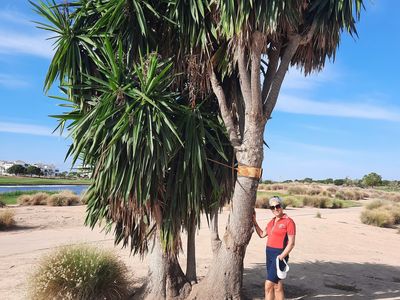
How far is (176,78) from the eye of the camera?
7.34 meters

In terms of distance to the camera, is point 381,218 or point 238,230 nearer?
point 238,230

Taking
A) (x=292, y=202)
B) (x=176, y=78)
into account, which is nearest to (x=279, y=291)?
(x=176, y=78)

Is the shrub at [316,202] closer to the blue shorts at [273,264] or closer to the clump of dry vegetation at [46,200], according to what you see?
the clump of dry vegetation at [46,200]

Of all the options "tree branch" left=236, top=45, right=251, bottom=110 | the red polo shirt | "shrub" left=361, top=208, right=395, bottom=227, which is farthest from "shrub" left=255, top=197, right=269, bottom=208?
"tree branch" left=236, top=45, right=251, bottom=110

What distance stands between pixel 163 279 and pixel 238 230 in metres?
1.58

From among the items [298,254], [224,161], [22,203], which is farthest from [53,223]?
[224,161]

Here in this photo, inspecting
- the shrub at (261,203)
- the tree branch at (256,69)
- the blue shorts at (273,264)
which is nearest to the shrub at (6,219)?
the blue shorts at (273,264)

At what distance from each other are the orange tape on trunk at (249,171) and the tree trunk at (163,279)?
176cm

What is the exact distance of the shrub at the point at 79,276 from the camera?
22.0ft

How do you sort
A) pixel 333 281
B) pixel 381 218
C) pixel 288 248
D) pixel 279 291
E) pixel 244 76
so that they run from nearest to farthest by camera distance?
pixel 288 248 → pixel 279 291 → pixel 244 76 → pixel 333 281 → pixel 381 218

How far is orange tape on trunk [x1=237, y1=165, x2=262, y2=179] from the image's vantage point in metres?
6.53

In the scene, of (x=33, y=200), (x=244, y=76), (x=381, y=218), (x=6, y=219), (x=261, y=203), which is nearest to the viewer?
(x=244, y=76)

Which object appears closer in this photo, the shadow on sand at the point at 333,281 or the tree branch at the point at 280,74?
the tree branch at the point at 280,74

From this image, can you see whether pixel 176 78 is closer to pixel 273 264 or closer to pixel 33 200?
pixel 273 264
